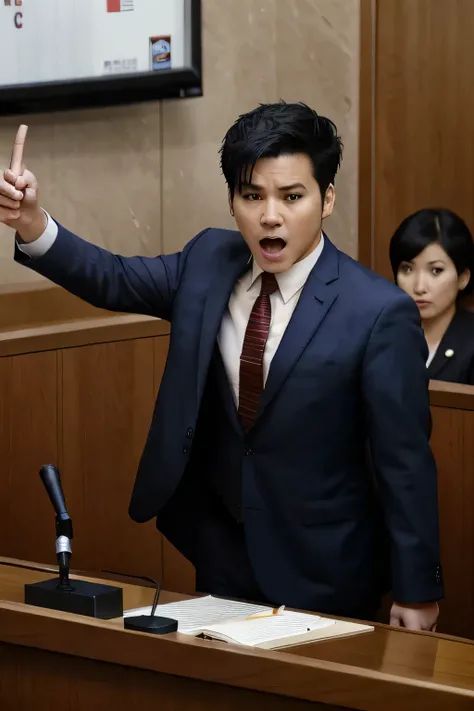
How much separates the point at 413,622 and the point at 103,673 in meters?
0.71

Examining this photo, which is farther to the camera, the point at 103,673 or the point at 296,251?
the point at 296,251

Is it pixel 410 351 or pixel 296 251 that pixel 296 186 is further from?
pixel 410 351

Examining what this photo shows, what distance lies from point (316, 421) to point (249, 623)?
47 cm

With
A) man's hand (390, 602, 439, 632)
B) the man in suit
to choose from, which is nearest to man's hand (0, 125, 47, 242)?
the man in suit

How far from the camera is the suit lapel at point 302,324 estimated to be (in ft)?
8.20

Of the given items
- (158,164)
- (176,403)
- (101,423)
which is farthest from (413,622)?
(158,164)

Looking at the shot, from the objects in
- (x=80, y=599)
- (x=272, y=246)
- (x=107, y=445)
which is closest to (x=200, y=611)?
(x=80, y=599)

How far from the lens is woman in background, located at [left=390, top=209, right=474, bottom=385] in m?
4.00

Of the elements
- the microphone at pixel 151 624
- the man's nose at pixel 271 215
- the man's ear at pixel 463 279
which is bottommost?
the microphone at pixel 151 624

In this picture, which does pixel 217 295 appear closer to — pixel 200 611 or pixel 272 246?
pixel 272 246

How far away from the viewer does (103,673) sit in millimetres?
2025

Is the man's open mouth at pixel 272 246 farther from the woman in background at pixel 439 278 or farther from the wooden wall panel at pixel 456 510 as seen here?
the woman in background at pixel 439 278

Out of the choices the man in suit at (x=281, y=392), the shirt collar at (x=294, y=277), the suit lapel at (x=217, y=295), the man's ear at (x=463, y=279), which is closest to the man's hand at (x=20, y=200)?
the man in suit at (x=281, y=392)

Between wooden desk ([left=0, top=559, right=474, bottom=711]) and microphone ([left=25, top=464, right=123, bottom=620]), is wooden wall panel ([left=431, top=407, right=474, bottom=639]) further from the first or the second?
microphone ([left=25, top=464, right=123, bottom=620])
